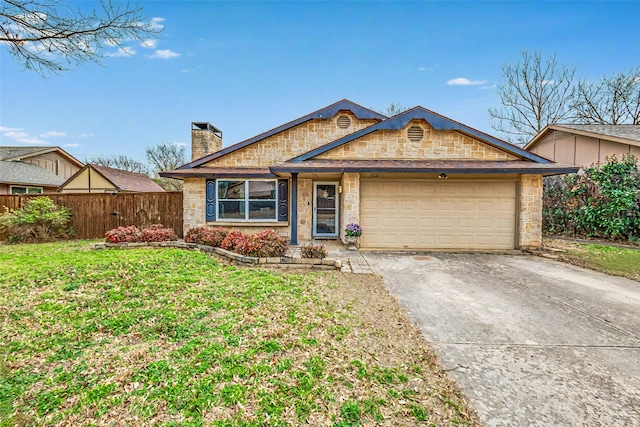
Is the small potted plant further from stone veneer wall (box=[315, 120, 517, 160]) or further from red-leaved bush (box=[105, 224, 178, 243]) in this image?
red-leaved bush (box=[105, 224, 178, 243])

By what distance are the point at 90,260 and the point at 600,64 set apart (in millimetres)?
29713

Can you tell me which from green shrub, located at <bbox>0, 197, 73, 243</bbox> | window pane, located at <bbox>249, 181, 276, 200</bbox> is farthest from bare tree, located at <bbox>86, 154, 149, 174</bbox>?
window pane, located at <bbox>249, 181, 276, 200</bbox>

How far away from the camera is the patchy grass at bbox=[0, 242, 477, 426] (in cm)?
243

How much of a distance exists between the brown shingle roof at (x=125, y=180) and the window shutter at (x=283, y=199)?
11219 mm

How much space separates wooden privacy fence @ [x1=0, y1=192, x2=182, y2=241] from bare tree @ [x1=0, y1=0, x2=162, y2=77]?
8.08 m

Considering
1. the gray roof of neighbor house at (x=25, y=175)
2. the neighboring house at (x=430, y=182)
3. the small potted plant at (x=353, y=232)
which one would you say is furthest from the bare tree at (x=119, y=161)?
the small potted plant at (x=353, y=232)

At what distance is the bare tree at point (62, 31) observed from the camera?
152 inches

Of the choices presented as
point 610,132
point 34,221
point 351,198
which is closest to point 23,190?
point 34,221

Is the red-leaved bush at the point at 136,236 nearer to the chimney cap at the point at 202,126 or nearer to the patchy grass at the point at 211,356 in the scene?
the patchy grass at the point at 211,356

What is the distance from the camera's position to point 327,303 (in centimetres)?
477

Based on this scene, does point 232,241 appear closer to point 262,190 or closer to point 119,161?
point 262,190

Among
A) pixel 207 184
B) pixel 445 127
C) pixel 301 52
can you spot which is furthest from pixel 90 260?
pixel 301 52

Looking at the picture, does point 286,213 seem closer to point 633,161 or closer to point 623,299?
point 623,299

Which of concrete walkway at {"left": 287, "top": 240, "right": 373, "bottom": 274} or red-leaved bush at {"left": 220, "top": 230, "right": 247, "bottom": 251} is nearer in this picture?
concrete walkway at {"left": 287, "top": 240, "right": 373, "bottom": 274}
